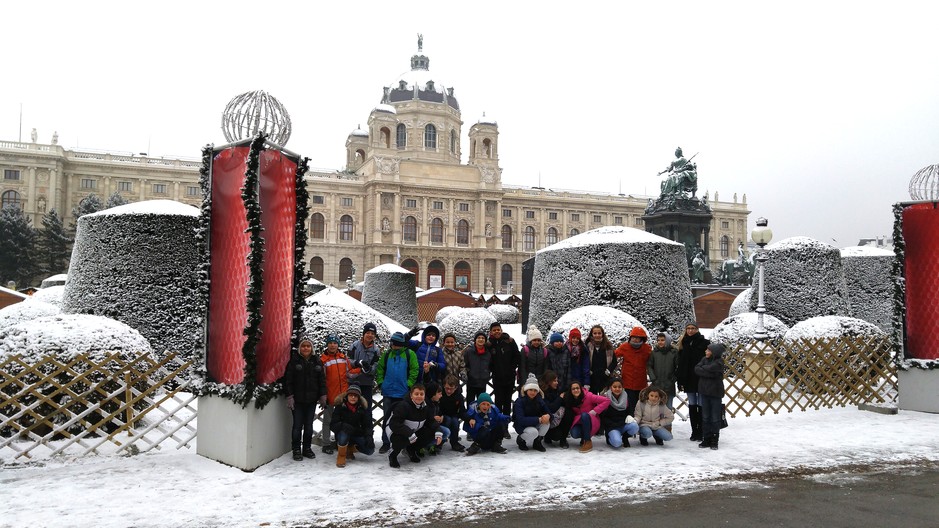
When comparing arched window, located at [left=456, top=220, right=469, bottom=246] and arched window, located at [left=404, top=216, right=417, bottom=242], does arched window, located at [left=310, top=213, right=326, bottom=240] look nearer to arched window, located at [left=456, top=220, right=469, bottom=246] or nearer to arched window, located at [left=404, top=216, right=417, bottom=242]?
arched window, located at [left=404, top=216, right=417, bottom=242]

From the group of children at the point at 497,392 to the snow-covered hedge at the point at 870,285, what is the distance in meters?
12.1

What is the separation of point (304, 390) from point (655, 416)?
380 cm

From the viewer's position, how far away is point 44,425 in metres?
6.75

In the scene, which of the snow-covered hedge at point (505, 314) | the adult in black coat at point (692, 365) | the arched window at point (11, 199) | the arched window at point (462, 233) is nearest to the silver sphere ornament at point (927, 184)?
the adult in black coat at point (692, 365)

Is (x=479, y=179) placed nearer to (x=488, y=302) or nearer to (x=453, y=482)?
(x=488, y=302)

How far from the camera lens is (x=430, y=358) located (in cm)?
720

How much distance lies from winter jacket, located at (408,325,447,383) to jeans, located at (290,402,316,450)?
1.19 m

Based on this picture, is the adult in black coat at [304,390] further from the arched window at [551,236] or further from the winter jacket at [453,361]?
the arched window at [551,236]

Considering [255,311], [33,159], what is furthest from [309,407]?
[33,159]

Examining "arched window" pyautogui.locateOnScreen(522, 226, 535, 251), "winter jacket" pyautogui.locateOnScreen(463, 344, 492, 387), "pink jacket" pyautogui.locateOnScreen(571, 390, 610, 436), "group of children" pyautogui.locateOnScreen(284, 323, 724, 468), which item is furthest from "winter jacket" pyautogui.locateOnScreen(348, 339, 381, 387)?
"arched window" pyautogui.locateOnScreen(522, 226, 535, 251)

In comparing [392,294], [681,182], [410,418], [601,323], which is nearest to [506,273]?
[681,182]

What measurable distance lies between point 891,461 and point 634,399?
2631 mm

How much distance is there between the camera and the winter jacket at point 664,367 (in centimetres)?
753

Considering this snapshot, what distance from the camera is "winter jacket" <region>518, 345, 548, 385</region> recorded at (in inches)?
304
